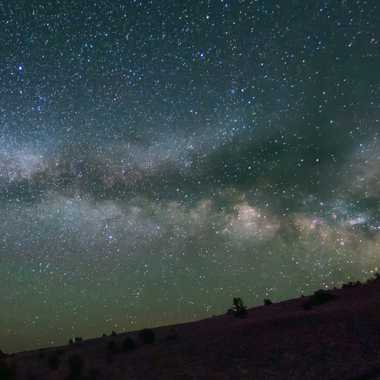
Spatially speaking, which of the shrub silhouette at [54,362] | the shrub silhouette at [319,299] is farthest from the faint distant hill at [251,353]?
the shrub silhouette at [319,299]

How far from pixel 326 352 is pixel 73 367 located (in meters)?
10.3

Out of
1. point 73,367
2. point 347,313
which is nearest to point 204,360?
point 73,367

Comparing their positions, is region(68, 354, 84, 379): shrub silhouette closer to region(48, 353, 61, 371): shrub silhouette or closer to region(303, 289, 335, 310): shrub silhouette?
region(48, 353, 61, 371): shrub silhouette

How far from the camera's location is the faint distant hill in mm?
14500

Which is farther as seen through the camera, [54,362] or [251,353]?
[54,362]

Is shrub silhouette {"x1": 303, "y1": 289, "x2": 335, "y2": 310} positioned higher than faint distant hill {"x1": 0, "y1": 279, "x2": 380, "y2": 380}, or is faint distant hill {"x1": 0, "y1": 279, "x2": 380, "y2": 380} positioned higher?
shrub silhouette {"x1": 303, "y1": 289, "x2": 335, "y2": 310}

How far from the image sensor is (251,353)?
55.9 feet

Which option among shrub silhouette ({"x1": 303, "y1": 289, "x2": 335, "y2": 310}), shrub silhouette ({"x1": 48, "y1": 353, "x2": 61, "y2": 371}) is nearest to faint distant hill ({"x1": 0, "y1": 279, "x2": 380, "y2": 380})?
shrub silhouette ({"x1": 48, "y1": 353, "x2": 61, "y2": 371})

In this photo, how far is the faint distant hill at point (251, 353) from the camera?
14.5m

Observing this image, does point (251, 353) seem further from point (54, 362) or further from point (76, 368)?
point (54, 362)

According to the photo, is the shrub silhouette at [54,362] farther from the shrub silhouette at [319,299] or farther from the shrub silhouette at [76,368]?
the shrub silhouette at [319,299]

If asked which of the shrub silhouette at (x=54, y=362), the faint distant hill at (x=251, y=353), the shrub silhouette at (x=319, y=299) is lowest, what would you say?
the faint distant hill at (x=251, y=353)

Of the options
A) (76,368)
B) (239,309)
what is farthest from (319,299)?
(76,368)

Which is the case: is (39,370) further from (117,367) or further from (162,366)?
(162,366)
